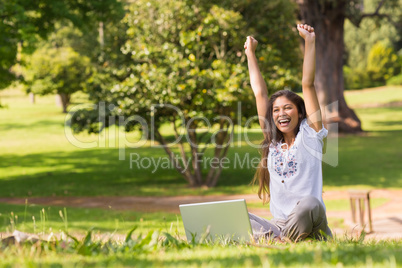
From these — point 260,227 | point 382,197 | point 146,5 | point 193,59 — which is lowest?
point 382,197

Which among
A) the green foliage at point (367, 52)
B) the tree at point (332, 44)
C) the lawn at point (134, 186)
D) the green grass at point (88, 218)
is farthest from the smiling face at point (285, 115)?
the green foliage at point (367, 52)

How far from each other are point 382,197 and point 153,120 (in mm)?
6345

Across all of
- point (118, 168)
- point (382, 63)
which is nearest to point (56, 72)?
point (118, 168)

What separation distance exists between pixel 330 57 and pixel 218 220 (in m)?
26.3

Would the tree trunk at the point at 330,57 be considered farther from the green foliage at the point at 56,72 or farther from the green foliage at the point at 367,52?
the green foliage at the point at 367,52

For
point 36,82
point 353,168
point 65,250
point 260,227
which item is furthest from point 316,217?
point 36,82

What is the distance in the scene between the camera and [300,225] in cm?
461

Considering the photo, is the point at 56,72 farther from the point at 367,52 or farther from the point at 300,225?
the point at 300,225

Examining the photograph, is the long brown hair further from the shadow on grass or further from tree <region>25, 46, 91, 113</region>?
tree <region>25, 46, 91, 113</region>

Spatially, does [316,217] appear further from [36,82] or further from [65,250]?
[36,82]

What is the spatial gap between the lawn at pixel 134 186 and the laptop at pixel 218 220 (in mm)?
240

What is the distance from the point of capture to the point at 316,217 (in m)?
4.60

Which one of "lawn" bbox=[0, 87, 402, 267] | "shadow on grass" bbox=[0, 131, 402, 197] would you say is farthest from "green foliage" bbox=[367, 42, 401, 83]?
"shadow on grass" bbox=[0, 131, 402, 197]

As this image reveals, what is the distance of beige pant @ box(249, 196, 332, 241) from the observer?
4.56 m
